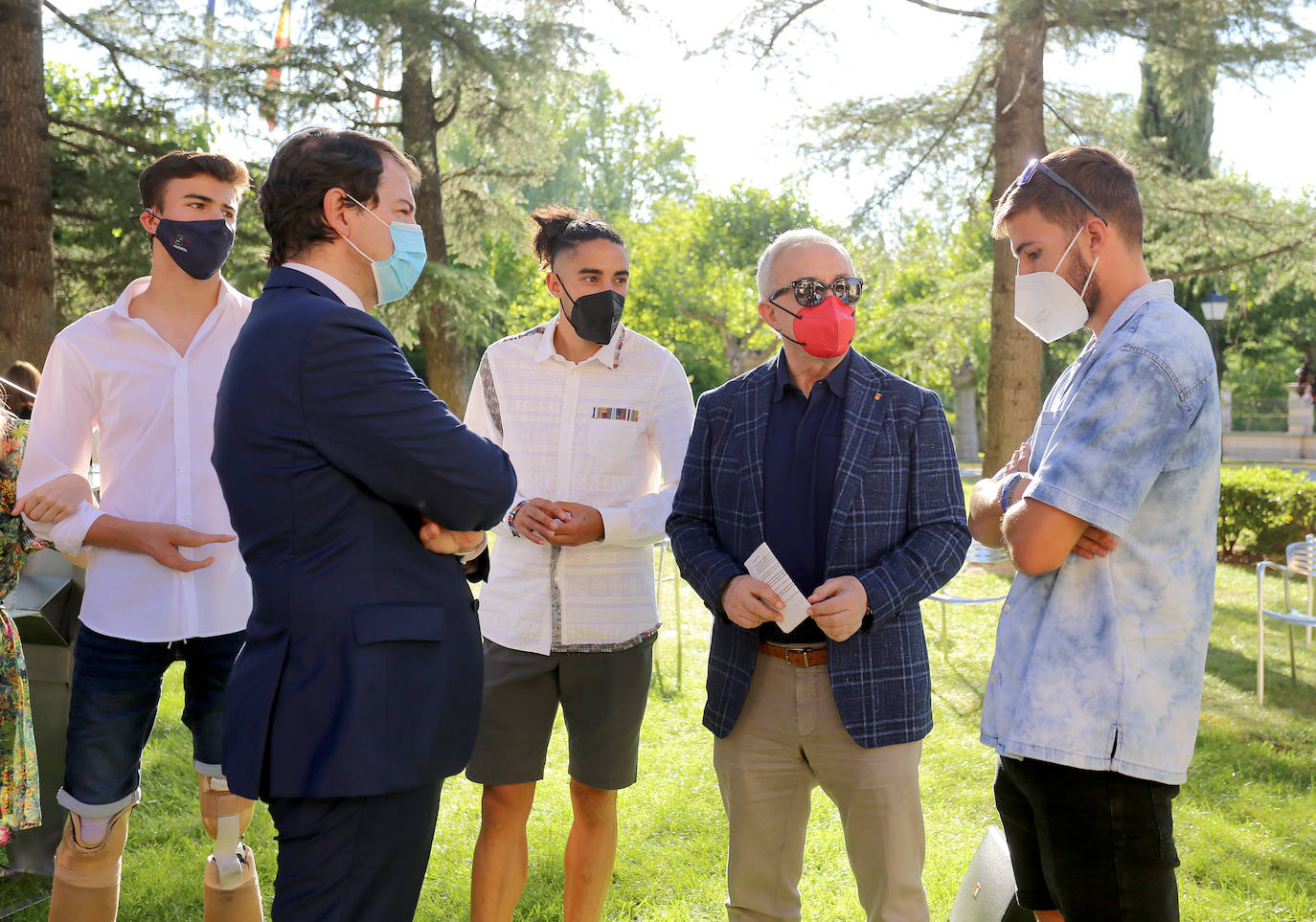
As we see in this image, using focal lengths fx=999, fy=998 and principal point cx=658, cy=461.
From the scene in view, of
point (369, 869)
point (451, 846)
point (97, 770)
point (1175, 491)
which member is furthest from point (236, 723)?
point (451, 846)

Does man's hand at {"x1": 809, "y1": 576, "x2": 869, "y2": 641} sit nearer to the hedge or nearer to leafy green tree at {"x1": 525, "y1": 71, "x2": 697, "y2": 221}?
the hedge

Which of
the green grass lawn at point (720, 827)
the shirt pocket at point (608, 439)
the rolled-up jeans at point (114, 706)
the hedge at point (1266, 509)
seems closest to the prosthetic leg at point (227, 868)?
the rolled-up jeans at point (114, 706)

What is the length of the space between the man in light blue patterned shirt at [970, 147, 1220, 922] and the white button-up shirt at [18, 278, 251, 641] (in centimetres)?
227

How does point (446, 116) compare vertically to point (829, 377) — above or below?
above

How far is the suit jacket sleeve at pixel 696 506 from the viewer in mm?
2768

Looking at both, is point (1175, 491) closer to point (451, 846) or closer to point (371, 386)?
point (371, 386)

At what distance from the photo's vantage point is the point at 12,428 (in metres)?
3.06

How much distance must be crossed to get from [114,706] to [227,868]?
0.65 m

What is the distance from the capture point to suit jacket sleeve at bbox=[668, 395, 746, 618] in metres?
2.77

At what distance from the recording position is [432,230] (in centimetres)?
1312

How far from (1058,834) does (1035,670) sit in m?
0.36

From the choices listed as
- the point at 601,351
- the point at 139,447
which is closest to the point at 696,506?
the point at 601,351

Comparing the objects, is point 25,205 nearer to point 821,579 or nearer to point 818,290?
point 818,290

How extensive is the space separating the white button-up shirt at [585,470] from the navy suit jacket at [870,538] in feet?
1.09
